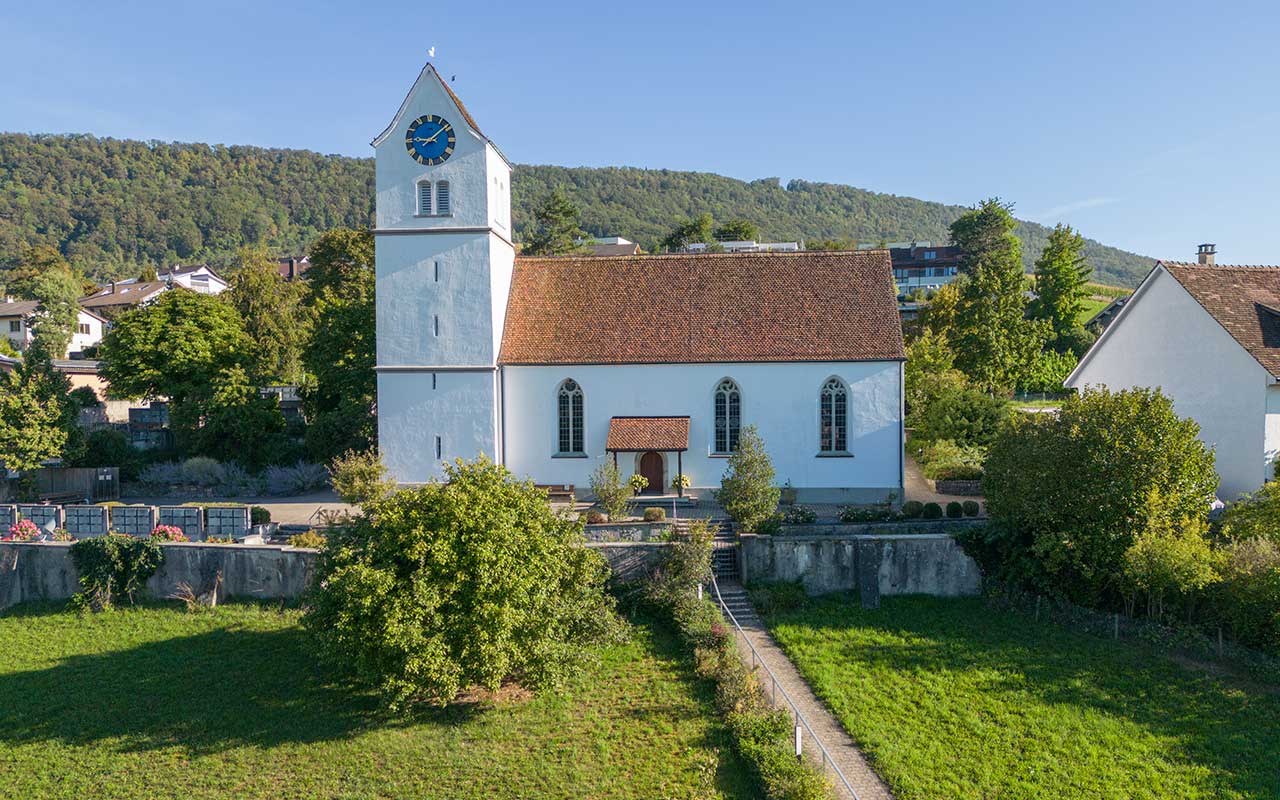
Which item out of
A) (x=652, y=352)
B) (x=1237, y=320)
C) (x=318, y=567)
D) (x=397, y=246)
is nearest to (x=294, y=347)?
(x=397, y=246)

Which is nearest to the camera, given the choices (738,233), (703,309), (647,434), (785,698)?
(785,698)

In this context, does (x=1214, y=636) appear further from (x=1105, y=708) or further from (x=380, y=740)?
(x=380, y=740)

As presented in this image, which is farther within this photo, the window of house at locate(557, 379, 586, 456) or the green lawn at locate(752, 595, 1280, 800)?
the window of house at locate(557, 379, 586, 456)

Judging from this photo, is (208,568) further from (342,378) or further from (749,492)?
(749,492)

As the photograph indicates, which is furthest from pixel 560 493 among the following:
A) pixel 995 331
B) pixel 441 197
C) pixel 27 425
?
pixel 995 331

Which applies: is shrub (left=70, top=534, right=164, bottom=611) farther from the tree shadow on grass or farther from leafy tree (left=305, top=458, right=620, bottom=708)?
leafy tree (left=305, top=458, right=620, bottom=708)

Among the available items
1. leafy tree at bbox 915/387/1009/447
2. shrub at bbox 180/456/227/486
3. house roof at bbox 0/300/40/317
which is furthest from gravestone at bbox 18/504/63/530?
house roof at bbox 0/300/40/317
